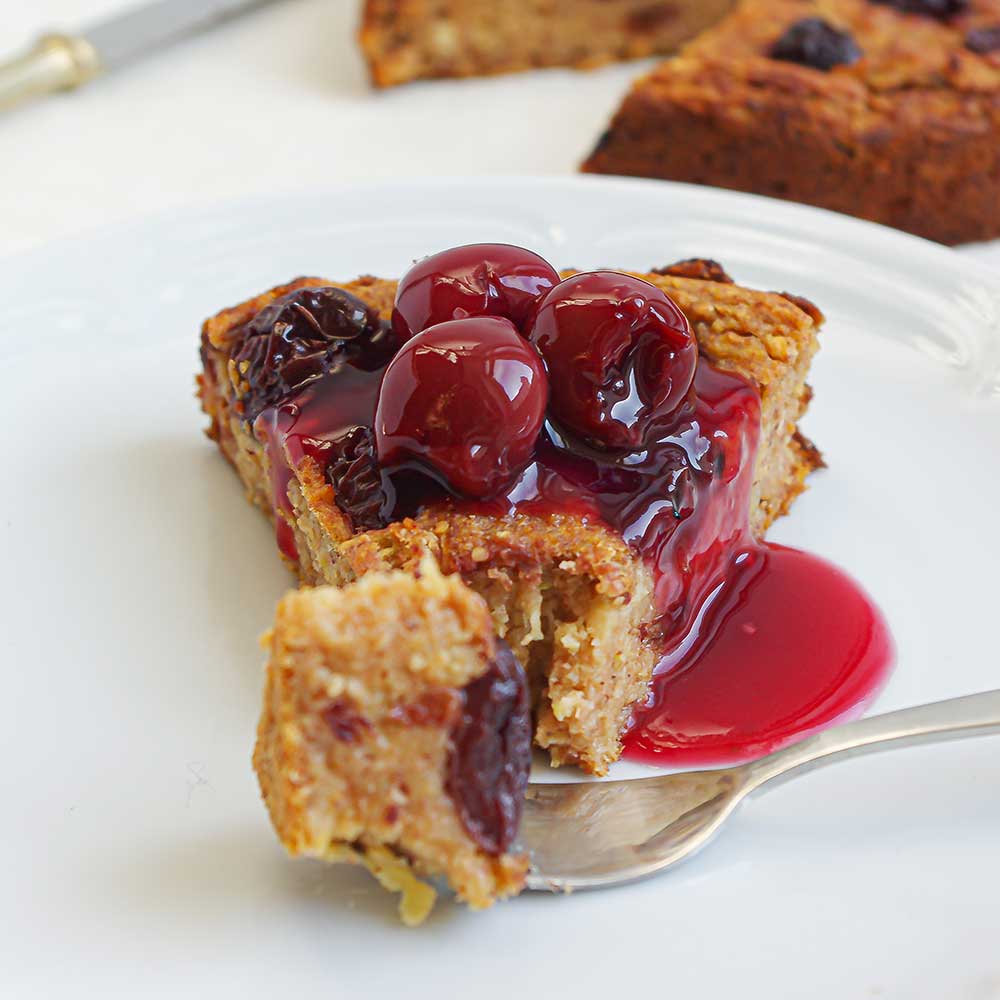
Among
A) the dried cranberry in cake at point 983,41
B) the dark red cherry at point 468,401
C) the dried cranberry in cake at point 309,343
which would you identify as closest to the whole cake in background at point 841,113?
the dried cranberry in cake at point 983,41

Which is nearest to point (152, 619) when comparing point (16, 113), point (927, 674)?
point (927, 674)

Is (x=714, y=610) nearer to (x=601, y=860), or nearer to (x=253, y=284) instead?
(x=601, y=860)

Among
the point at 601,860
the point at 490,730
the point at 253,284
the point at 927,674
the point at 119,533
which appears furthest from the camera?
the point at 253,284

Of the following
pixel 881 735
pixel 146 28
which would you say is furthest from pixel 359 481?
pixel 146 28

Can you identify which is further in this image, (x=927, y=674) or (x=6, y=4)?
(x=6, y=4)

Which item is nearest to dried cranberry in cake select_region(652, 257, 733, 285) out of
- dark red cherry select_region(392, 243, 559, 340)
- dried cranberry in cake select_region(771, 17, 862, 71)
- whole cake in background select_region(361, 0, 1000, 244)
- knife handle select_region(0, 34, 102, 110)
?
dark red cherry select_region(392, 243, 559, 340)

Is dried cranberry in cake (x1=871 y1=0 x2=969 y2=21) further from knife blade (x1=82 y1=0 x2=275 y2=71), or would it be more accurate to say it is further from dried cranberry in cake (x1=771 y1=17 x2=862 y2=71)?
knife blade (x1=82 y1=0 x2=275 y2=71)

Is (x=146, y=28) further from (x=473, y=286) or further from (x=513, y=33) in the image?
(x=473, y=286)
